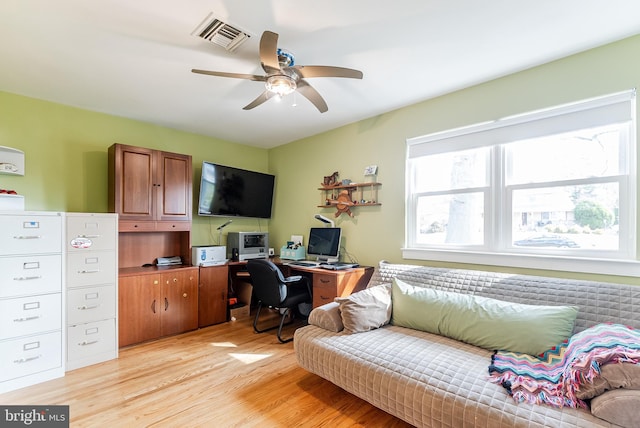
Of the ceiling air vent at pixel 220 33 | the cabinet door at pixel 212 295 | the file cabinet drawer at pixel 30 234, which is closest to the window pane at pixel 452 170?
the ceiling air vent at pixel 220 33

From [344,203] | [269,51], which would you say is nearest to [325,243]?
[344,203]

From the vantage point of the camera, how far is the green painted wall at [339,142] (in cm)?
212

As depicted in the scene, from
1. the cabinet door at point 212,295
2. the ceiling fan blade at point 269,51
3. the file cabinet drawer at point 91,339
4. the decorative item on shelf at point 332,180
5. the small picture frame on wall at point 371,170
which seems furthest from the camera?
the decorative item on shelf at point 332,180

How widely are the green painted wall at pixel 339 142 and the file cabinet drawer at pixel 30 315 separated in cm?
103

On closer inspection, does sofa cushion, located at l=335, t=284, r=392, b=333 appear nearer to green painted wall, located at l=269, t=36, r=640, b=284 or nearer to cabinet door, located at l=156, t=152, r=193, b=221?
green painted wall, located at l=269, t=36, r=640, b=284

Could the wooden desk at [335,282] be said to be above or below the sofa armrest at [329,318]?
above

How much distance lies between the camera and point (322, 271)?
292cm

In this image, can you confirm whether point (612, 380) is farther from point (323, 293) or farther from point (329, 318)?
point (323, 293)

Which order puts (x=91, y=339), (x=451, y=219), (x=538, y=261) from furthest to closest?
(x=451, y=219) < (x=91, y=339) < (x=538, y=261)

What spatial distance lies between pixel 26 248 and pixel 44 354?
0.86 meters

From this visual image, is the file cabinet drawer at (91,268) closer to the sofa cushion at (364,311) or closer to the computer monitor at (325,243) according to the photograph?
the computer monitor at (325,243)

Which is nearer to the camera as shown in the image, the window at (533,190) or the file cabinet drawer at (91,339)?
the window at (533,190)

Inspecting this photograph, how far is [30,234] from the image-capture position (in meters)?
2.29

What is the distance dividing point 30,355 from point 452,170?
153 inches
